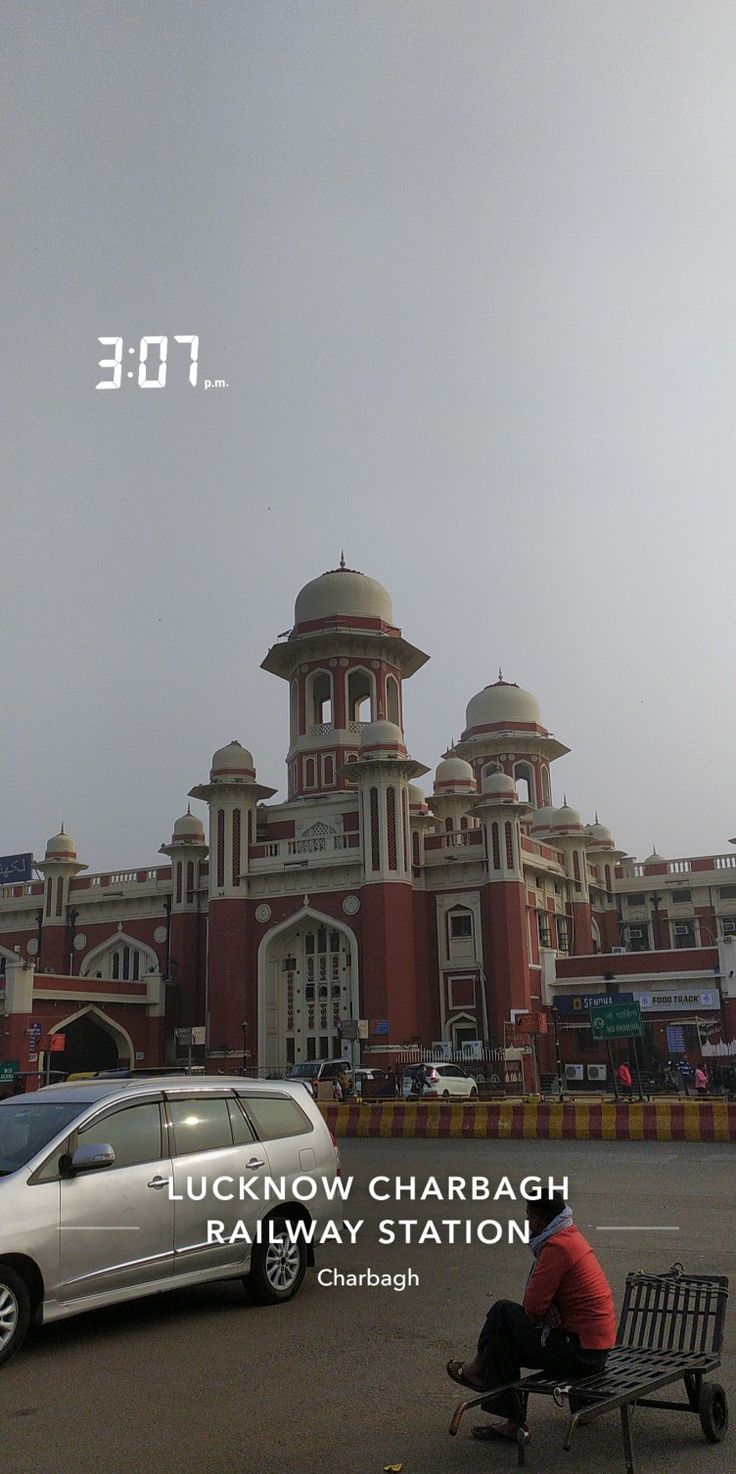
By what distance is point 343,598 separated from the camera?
157ft

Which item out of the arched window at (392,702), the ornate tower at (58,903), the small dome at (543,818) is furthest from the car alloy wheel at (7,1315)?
the small dome at (543,818)

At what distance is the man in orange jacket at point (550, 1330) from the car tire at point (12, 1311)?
9.17 ft

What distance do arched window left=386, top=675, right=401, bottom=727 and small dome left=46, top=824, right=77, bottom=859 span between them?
1468 cm

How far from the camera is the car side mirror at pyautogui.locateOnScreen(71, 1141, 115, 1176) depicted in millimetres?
7125

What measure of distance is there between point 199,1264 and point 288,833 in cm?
3705

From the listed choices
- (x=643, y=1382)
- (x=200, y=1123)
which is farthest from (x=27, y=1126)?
(x=643, y=1382)

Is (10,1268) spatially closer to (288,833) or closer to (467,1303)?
(467,1303)

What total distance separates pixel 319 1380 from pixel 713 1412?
2.14 m

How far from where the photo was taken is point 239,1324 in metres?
7.65

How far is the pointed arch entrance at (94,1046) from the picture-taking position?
43.1 meters

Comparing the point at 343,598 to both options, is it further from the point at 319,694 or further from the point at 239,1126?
the point at 239,1126

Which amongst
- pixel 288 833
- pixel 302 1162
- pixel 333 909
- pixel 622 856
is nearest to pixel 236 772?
pixel 288 833

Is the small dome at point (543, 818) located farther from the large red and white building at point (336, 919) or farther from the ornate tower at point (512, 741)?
the ornate tower at point (512, 741)

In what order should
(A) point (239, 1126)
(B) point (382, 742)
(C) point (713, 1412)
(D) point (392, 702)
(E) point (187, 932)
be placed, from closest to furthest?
(C) point (713, 1412), (A) point (239, 1126), (B) point (382, 742), (E) point (187, 932), (D) point (392, 702)
